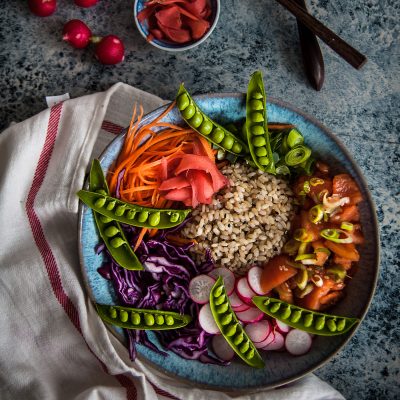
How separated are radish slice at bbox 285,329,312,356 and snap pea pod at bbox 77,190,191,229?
58cm

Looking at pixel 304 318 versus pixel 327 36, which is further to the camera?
pixel 327 36

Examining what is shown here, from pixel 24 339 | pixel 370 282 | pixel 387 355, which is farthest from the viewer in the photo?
pixel 387 355

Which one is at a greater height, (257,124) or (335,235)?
(257,124)

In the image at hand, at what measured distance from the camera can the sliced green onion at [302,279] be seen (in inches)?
74.1

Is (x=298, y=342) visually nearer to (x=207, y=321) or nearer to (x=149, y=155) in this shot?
(x=207, y=321)

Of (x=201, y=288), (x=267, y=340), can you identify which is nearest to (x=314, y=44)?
(x=201, y=288)

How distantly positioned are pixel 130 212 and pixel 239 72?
80cm

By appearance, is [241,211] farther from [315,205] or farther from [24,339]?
[24,339]

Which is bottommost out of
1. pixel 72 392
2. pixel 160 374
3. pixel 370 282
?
pixel 72 392

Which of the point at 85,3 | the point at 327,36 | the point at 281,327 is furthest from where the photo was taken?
the point at 85,3

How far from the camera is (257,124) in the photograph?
192 centimetres

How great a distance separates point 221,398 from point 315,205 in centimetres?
76

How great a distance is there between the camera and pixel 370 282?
6.22ft

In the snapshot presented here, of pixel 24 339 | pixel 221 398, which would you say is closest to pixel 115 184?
pixel 24 339
